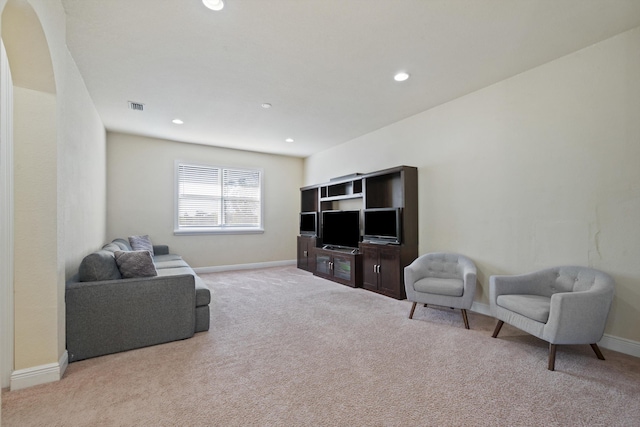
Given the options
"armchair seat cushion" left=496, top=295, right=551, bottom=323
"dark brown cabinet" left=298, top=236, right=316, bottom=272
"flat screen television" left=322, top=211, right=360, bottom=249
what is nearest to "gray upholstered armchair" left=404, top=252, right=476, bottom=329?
"armchair seat cushion" left=496, top=295, right=551, bottom=323

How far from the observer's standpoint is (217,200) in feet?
21.4

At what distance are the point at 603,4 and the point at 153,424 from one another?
424cm

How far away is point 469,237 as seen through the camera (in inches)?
150

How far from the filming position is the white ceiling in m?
2.31

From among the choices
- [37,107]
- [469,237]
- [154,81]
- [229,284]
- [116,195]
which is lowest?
[229,284]

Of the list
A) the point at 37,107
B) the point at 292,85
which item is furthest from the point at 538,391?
the point at 37,107

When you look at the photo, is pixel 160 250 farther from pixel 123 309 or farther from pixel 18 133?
pixel 18 133

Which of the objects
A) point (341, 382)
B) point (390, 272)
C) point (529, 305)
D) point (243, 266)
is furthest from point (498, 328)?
point (243, 266)

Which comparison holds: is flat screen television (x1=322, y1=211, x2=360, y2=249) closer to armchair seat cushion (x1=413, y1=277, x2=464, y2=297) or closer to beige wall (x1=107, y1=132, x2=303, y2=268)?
beige wall (x1=107, y1=132, x2=303, y2=268)

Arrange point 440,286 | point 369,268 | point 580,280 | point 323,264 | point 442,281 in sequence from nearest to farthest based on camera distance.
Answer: point 580,280
point 440,286
point 442,281
point 369,268
point 323,264

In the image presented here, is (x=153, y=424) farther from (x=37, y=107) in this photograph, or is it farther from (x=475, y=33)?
(x=475, y=33)

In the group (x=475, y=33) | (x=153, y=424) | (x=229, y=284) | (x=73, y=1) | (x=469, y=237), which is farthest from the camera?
(x=229, y=284)

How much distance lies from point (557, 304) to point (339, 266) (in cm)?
342

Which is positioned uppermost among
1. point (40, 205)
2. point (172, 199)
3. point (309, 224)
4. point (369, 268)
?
point (172, 199)
